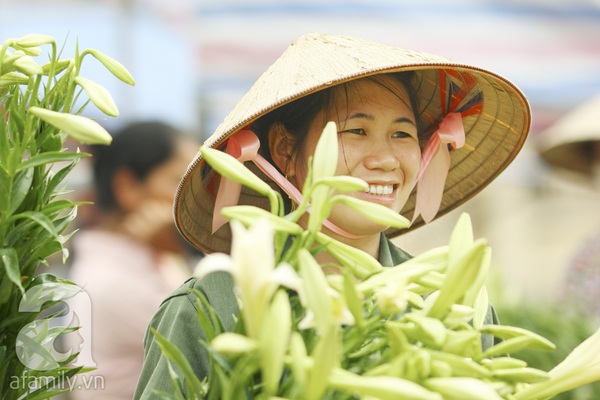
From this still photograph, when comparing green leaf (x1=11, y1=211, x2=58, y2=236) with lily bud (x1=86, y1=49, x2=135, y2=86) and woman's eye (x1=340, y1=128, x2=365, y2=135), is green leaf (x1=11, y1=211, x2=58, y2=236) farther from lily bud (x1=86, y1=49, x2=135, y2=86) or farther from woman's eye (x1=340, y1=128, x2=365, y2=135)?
woman's eye (x1=340, y1=128, x2=365, y2=135)

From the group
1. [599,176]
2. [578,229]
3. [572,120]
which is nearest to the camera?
[572,120]

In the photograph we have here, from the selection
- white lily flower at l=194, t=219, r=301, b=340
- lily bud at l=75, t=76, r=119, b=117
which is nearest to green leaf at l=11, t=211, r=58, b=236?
lily bud at l=75, t=76, r=119, b=117

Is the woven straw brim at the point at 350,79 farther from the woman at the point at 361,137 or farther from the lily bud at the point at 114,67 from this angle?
the lily bud at the point at 114,67

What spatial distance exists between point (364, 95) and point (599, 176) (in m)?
2.89

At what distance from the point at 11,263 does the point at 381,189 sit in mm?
624

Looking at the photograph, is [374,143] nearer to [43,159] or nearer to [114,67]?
[114,67]

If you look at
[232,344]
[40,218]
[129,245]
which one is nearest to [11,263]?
[40,218]

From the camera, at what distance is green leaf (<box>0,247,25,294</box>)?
92cm

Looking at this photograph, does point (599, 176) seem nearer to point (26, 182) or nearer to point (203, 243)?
point (203, 243)

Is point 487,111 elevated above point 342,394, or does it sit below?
above

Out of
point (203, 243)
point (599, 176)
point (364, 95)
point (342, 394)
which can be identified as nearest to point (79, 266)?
point (203, 243)

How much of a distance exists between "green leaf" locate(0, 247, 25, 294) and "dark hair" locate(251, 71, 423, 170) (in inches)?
26.3

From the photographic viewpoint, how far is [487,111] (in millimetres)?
1605

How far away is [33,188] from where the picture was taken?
0.98 meters
